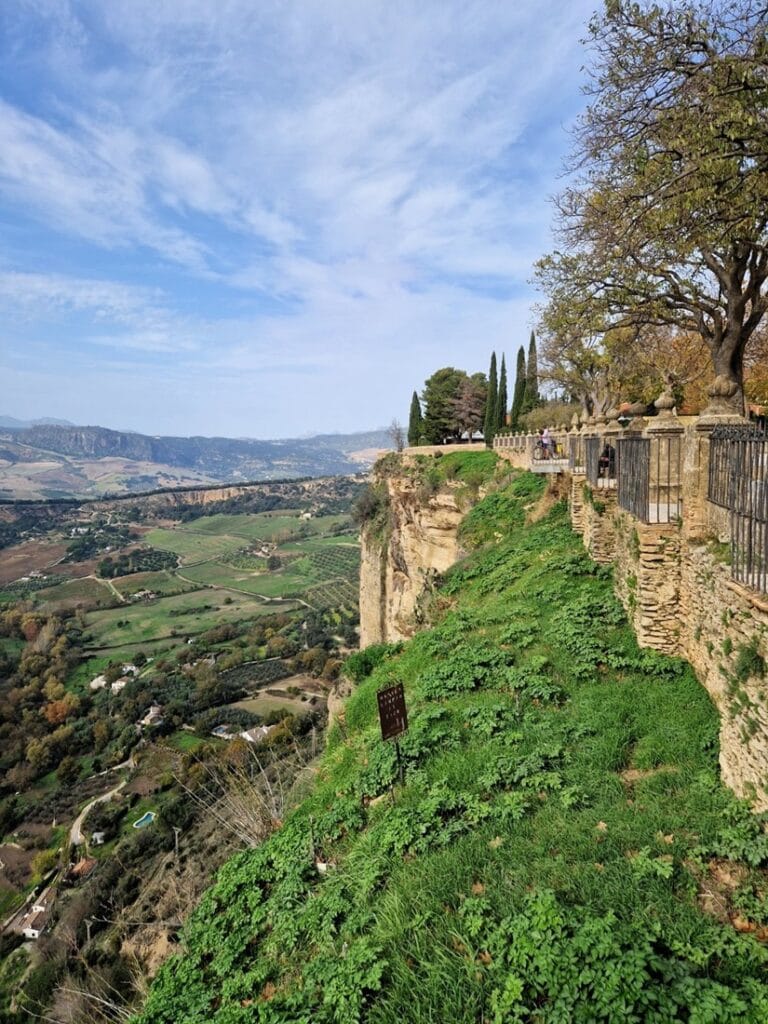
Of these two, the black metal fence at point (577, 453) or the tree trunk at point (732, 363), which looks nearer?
the tree trunk at point (732, 363)

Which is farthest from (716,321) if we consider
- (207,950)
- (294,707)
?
(294,707)

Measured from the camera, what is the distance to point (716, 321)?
10.7 metres

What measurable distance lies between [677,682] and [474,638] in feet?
13.1

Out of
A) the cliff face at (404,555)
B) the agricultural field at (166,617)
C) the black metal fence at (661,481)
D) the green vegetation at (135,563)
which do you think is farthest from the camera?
the green vegetation at (135,563)

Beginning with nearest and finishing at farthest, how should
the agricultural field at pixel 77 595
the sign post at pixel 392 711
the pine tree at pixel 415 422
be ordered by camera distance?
the sign post at pixel 392 711
the pine tree at pixel 415 422
the agricultural field at pixel 77 595

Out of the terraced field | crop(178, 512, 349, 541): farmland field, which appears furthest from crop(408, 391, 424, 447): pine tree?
crop(178, 512, 349, 541): farmland field

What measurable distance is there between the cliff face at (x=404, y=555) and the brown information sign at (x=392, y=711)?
36.3 feet

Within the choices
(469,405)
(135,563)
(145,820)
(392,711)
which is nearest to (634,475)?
(392,711)

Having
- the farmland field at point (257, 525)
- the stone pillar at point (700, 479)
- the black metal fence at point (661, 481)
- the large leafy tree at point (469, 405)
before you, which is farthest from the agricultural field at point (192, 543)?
the stone pillar at point (700, 479)

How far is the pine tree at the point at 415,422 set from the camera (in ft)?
141

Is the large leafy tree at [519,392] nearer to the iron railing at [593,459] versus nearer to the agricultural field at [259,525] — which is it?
the iron railing at [593,459]

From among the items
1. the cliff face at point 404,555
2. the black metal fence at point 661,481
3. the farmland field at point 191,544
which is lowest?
the farmland field at point 191,544

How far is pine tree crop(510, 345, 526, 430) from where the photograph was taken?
4066cm

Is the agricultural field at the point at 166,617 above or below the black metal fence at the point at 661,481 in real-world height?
below
